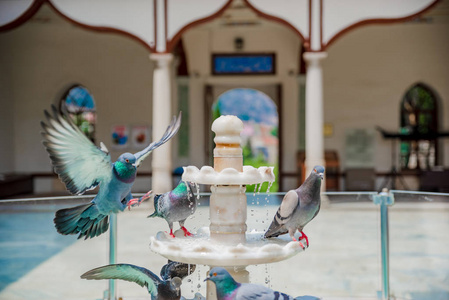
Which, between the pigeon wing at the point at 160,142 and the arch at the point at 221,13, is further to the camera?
the arch at the point at 221,13

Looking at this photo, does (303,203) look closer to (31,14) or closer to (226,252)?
(226,252)

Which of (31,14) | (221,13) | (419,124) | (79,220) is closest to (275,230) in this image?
(79,220)

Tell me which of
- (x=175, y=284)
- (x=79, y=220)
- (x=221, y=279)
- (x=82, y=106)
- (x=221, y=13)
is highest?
(x=221, y=13)

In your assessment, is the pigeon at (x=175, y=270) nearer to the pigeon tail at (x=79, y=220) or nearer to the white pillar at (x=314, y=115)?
the pigeon tail at (x=79, y=220)

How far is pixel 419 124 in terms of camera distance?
13.6 metres

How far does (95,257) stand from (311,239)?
297 cm

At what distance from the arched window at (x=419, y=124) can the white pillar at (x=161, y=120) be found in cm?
640

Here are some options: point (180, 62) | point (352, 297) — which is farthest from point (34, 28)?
point (352, 297)

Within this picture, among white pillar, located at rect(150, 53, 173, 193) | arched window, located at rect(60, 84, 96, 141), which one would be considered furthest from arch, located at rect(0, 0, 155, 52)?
arched window, located at rect(60, 84, 96, 141)

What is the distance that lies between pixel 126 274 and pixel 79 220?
369 mm

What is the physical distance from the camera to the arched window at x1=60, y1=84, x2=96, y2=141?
45.8ft

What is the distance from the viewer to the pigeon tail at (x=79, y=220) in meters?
2.79

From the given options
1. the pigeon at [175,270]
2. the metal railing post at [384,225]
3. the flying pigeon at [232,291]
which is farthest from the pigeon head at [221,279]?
the metal railing post at [384,225]

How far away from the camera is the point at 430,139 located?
43.3 ft
